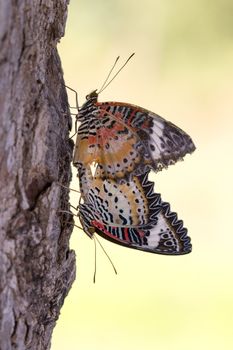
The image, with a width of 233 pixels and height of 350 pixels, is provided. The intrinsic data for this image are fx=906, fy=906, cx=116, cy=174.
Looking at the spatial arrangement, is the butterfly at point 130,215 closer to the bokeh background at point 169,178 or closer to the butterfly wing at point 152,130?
the butterfly wing at point 152,130

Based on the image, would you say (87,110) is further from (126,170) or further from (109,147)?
(126,170)

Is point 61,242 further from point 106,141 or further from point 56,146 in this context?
point 106,141

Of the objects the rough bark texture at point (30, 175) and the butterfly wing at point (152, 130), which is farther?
the butterfly wing at point (152, 130)

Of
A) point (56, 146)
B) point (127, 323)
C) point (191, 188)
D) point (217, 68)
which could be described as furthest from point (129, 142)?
point (217, 68)

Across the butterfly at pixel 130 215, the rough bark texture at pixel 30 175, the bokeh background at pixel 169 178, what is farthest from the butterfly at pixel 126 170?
the bokeh background at pixel 169 178

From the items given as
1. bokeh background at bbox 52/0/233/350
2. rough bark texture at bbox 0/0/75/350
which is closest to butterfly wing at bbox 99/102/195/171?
rough bark texture at bbox 0/0/75/350

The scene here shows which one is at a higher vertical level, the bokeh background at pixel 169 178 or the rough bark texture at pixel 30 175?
the bokeh background at pixel 169 178
